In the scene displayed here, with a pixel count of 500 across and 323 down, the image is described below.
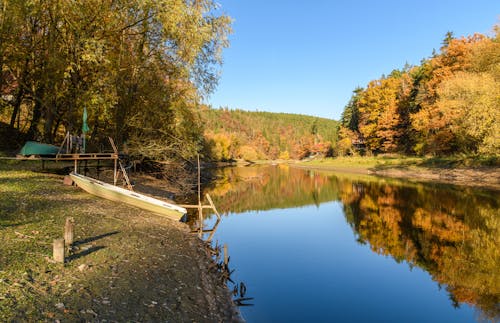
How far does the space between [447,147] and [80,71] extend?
2086 inches

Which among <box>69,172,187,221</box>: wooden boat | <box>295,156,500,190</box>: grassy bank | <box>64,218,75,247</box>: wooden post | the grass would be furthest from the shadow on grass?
the grass

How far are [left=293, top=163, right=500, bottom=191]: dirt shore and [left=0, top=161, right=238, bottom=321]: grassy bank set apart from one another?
36782 mm

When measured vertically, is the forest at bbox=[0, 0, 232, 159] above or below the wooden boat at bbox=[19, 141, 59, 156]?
above

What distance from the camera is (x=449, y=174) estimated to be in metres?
45.2

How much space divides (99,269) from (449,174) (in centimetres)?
4949

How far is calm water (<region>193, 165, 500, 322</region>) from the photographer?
9828mm

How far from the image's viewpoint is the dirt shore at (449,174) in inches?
1505

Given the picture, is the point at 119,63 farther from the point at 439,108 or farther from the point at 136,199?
the point at 439,108

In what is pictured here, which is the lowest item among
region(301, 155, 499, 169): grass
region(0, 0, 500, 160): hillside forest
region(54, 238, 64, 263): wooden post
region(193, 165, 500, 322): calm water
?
region(193, 165, 500, 322): calm water

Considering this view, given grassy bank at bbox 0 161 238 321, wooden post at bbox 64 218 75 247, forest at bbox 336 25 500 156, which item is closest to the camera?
grassy bank at bbox 0 161 238 321

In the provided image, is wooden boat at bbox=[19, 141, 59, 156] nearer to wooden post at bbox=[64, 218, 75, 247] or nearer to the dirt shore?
wooden post at bbox=[64, 218, 75, 247]

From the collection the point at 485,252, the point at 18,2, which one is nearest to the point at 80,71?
the point at 18,2

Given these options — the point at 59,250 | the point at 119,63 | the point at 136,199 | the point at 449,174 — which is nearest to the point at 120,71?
the point at 119,63

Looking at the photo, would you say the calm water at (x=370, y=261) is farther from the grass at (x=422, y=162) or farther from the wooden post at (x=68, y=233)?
the grass at (x=422, y=162)
